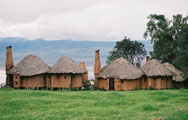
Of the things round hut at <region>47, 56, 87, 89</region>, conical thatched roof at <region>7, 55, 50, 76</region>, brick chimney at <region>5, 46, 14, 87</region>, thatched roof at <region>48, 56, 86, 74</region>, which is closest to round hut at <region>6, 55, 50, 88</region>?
conical thatched roof at <region>7, 55, 50, 76</region>

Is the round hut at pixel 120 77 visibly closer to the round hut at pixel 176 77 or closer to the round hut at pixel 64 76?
the round hut at pixel 64 76

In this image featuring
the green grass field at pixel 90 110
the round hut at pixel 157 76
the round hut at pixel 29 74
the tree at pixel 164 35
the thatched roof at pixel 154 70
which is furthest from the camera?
the tree at pixel 164 35

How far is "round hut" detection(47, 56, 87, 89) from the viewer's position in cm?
3161

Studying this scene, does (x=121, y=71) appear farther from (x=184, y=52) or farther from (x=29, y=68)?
(x=29, y=68)

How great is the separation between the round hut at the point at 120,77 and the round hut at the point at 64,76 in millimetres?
3411

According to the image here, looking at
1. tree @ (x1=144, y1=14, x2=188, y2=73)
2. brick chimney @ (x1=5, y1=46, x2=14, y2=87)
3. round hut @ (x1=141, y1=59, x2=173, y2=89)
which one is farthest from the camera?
tree @ (x1=144, y1=14, x2=188, y2=73)

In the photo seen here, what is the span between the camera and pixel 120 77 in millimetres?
32281

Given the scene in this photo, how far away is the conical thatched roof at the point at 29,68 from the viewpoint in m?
31.2

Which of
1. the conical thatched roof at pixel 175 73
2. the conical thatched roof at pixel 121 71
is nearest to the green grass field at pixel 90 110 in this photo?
the conical thatched roof at pixel 121 71

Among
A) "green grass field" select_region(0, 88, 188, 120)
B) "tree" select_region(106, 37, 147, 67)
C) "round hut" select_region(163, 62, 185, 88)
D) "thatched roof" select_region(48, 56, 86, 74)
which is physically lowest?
"green grass field" select_region(0, 88, 188, 120)

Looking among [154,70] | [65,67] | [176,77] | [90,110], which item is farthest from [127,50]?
[90,110]

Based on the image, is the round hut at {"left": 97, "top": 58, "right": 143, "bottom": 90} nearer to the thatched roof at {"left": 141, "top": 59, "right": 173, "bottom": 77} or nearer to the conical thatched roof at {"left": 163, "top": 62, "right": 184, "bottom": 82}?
the thatched roof at {"left": 141, "top": 59, "right": 173, "bottom": 77}

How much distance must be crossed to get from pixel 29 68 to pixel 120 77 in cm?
1127

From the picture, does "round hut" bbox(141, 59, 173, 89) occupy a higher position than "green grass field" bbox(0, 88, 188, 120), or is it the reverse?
"round hut" bbox(141, 59, 173, 89)
